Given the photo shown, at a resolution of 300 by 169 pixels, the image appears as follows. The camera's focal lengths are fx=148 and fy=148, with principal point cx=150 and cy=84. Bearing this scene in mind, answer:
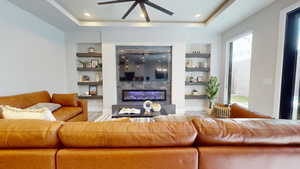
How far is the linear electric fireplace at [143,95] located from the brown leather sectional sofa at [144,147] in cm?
386

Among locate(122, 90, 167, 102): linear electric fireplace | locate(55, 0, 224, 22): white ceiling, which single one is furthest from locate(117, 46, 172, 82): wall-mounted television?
locate(55, 0, 224, 22): white ceiling

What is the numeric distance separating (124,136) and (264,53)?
3439mm

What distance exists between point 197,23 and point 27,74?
461 centimetres

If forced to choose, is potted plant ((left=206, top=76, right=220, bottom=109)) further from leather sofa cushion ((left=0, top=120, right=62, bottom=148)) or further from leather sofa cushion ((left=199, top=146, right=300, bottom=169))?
leather sofa cushion ((left=0, top=120, right=62, bottom=148))

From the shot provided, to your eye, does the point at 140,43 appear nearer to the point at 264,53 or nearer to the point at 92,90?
the point at 92,90

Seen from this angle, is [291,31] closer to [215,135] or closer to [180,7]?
[180,7]

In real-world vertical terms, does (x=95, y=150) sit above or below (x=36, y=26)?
below

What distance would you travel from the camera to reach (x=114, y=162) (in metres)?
0.94

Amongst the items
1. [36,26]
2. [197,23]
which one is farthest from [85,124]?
[197,23]

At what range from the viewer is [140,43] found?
4.73 meters

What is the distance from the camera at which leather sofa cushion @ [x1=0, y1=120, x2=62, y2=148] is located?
926 mm

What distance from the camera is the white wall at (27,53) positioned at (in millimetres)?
2781

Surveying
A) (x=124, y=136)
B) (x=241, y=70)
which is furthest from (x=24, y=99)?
(x=241, y=70)

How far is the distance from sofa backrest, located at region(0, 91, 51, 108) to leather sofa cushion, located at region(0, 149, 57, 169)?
200 cm
